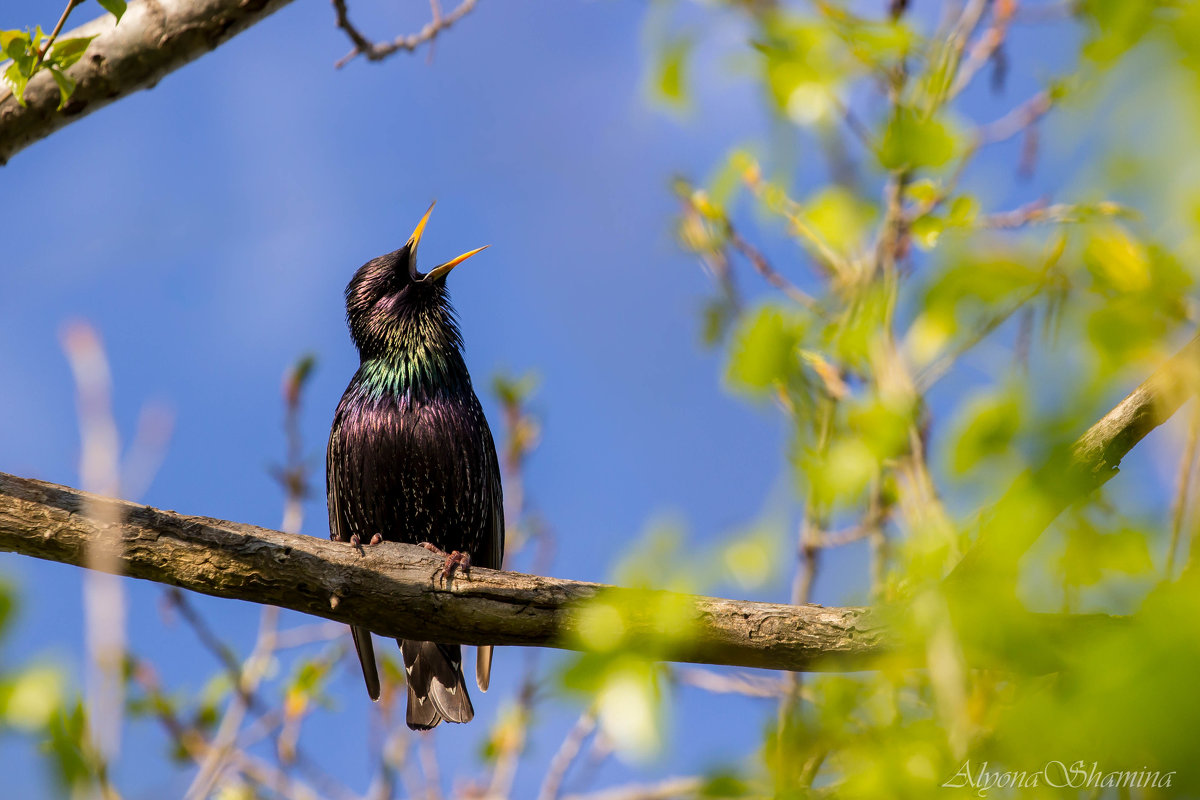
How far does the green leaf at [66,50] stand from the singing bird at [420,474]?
242 cm

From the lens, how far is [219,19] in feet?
12.4

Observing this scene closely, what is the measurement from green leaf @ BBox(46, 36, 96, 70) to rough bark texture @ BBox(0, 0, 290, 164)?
94 centimetres

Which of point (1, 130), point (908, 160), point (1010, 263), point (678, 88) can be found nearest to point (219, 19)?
point (1, 130)

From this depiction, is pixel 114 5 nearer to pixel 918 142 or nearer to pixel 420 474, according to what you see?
pixel 918 142

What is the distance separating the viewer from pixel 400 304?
5.66 meters

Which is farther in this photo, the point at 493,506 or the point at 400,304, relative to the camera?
the point at 400,304

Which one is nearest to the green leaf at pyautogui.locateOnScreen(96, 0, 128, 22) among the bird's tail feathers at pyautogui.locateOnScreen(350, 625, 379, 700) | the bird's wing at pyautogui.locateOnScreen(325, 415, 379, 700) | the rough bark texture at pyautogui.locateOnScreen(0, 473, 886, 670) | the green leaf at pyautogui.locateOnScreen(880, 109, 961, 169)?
the rough bark texture at pyautogui.locateOnScreen(0, 473, 886, 670)

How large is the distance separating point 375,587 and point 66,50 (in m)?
1.83

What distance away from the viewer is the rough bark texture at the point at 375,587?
9.93 feet

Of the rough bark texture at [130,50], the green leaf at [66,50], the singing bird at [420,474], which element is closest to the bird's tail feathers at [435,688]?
the singing bird at [420,474]

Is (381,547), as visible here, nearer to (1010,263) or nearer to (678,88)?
(678,88)

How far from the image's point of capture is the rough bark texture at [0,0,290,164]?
12.3 feet

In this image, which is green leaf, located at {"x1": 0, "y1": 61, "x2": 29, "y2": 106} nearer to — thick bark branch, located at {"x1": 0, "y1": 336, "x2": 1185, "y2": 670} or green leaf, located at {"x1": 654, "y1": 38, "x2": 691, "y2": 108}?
thick bark branch, located at {"x1": 0, "y1": 336, "x2": 1185, "y2": 670}

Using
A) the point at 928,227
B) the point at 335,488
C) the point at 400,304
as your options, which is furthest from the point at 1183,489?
the point at 400,304
